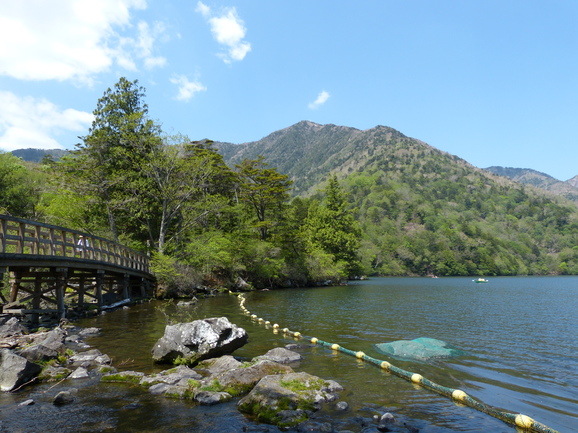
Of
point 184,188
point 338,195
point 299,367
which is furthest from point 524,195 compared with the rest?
point 299,367

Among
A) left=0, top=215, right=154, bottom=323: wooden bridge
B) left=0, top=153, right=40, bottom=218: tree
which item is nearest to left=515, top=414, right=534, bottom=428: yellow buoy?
left=0, top=215, right=154, bottom=323: wooden bridge

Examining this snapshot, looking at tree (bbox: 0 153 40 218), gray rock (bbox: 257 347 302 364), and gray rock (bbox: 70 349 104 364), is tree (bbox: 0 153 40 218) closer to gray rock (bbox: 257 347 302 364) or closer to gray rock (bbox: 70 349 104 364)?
gray rock (bbox: 70 349 104 364)

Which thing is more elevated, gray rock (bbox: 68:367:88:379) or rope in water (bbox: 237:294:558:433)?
gray rock (bbox: 68:367:88:379)

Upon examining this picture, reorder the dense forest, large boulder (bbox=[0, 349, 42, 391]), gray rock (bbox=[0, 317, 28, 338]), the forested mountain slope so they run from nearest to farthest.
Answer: large boulder (bbox=[0, 349, 42, 391]), gray rock (bbox=[0, 317, 28, 338]), the dense forest, the forested mountain slope

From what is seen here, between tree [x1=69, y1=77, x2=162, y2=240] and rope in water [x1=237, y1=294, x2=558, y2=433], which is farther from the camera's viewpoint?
tree [x1=69, y1=77, x2=162, y2=240]

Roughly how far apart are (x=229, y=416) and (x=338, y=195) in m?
58.4

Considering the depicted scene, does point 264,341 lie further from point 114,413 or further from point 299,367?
point 114,413

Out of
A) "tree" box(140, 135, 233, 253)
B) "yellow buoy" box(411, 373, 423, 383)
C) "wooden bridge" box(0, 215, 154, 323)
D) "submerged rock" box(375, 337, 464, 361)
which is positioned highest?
"tree" box(140, 135, 233, 253)

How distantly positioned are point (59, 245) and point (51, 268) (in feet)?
4.01

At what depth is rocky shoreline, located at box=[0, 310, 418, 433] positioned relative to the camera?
6910 mm

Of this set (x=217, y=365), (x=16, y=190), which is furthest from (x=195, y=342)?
(x=16, y=190)

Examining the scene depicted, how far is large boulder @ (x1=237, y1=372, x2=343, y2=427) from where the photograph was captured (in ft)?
23.0

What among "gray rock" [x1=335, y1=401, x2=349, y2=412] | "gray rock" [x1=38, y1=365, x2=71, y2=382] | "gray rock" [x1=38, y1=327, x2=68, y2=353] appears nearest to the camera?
"gray rock" [x1=335, y1=401, x2=349, y2=412]

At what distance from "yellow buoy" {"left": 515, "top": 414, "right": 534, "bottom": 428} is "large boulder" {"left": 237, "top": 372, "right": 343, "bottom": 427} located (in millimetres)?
3444
